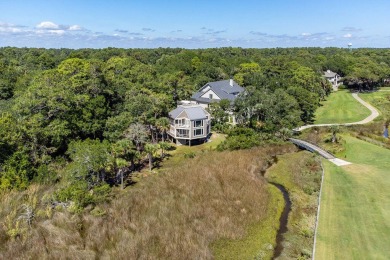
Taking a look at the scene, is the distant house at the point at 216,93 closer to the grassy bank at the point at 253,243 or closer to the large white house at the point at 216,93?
the large white house at the point at 216,93

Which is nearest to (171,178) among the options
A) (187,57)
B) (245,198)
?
(245,198)

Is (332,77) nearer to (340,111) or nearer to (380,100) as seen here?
(380,100)

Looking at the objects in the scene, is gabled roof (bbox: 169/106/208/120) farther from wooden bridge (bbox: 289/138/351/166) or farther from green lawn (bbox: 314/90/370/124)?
green lawn (bbox: 314/90/370/124)

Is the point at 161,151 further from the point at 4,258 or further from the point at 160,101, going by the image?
the point at 4,258

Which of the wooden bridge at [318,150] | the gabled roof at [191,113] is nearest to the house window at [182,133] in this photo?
the gabled roof at [191,113]

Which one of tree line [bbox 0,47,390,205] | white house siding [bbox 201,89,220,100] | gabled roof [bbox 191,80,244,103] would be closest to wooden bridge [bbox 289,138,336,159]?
tree line [bbox 0,47,390,205]
